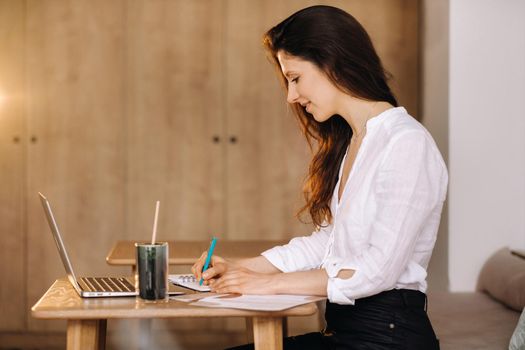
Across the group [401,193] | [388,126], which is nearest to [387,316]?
[401,193]

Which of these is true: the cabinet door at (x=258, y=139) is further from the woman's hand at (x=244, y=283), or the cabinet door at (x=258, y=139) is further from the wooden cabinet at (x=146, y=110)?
the woman's hand at (x=244, y=283)

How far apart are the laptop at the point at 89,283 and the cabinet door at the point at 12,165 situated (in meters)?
2.68

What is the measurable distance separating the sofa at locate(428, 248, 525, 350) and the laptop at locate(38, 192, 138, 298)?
1.05m

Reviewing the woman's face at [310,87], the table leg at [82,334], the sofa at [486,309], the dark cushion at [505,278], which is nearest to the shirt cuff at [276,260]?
the woman's face at [310,87]

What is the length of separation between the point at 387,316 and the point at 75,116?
313 centimetres

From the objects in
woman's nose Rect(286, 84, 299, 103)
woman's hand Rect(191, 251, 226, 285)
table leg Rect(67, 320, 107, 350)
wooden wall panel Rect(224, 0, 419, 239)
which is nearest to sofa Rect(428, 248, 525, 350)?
woman's hand Rect(191, 251, 226, 285)

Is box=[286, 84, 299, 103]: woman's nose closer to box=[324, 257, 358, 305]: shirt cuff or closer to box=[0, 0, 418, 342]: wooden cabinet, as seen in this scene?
box=[324, 257, 358, 305]: shirt cuff

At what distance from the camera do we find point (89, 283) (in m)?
1.86

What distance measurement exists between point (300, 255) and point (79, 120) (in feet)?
8.80

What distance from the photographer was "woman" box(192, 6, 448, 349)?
158 cm

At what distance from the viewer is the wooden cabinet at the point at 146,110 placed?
4.43 meters

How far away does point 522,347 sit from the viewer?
2.27 meters

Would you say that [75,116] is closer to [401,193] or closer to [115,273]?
[115,273]

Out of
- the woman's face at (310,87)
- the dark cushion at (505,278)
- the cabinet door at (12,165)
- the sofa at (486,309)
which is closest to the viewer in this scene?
the woman's face at (310,87)
